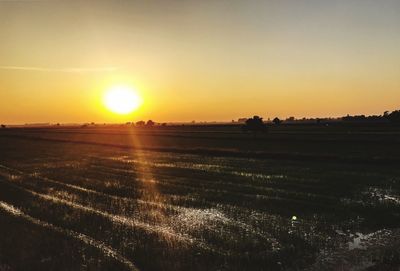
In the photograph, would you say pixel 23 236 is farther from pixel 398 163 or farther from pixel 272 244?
pixel 398 163

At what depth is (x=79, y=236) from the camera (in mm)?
13500

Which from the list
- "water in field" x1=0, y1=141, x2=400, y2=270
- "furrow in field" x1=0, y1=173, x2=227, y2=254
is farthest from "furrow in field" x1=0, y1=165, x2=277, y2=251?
"furrow in field" x1=0, y1=173, x2=227, y2=254

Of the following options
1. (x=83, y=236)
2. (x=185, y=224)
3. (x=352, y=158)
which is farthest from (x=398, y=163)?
(x=83, y=236)

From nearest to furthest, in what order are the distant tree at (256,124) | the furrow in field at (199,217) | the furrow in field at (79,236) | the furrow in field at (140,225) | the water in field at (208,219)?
the furrow in field at (79,236)
the water in field at (208,219)
the furrow in field at (140,225)
the furrow in field at (199,217)
the distant tree at (256,124)

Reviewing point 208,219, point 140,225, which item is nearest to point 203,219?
point 208,219

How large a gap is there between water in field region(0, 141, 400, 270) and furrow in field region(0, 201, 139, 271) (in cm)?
3

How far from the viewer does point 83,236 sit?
1348 centimetres

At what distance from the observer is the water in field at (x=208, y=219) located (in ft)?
37.0

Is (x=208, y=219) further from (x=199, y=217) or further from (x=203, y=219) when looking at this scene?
(x=199, y=217)

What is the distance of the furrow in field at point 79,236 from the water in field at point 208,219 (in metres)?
0.03

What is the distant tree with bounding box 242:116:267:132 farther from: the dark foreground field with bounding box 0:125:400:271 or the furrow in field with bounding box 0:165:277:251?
the furrow in field with bounding box 0:165:277:251

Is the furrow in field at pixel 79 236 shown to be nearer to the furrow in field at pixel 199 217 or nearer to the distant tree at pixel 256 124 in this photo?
the furrow in field at pixel 199 217

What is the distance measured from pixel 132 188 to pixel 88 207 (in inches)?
197

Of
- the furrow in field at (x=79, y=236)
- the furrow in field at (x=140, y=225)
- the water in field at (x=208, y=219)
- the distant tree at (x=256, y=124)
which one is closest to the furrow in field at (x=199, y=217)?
the water in field at (x=208, y=219)
